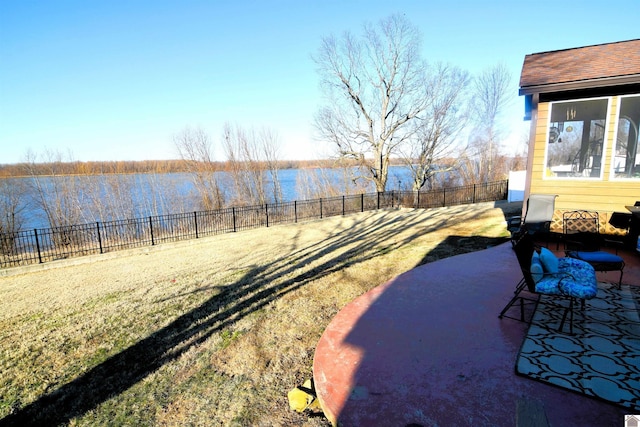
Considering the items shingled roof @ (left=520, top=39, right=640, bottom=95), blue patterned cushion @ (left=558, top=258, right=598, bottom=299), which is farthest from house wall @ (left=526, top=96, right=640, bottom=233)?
blue patterned cushion @ (left=558, top=258, right=598, bottom=299)

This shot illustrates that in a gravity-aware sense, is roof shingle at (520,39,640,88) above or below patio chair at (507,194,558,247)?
above

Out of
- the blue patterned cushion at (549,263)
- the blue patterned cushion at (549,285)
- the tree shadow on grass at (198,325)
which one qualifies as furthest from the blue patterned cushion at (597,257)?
the tree shadow on grass at (198,325)

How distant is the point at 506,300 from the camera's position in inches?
172

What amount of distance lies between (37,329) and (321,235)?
768 cm

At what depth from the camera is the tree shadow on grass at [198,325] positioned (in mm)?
3216

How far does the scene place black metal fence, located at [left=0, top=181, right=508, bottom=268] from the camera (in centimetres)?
1093

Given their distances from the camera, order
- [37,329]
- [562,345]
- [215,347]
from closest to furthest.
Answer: [562,345] < [215,347] < [37,329]

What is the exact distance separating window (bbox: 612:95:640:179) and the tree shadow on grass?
4.62 metres

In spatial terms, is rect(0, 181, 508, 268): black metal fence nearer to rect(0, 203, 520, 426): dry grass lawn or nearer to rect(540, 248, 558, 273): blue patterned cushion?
rect(0, 203, 520, 426): dry grass lawn

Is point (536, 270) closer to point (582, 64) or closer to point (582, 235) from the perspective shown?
point (582, 235)

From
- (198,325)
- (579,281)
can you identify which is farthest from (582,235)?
(198,325)

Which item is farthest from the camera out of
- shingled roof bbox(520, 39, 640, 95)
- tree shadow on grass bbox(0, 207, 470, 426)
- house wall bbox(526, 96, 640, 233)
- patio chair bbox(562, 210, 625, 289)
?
house wall bbox(526, 96, 640, 233)

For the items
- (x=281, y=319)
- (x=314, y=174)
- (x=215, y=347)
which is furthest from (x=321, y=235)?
(x=314, y=174)

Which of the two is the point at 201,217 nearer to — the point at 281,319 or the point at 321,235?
the point at 321,235
